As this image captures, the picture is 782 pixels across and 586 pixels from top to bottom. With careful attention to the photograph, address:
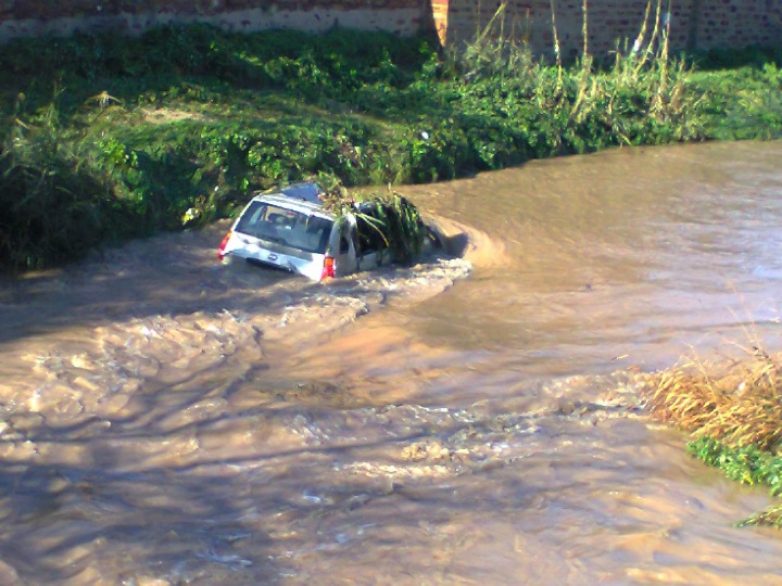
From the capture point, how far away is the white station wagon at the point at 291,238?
45.5 feet

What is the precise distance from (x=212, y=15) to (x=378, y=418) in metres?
14.5

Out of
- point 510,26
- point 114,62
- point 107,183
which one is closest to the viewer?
point 107,183

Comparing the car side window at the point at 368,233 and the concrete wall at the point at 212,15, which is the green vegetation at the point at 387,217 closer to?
the car side window at the point at 368,233

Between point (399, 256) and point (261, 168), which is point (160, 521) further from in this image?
point (261, 168)

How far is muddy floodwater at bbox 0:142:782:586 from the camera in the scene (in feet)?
24.7

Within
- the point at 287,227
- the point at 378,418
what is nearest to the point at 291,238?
the point at 287,227

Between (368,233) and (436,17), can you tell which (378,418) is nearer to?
(368,233)

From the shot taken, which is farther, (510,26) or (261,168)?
(510,26)

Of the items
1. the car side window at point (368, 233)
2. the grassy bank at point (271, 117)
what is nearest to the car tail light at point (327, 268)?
the car side window at point (368, 233)

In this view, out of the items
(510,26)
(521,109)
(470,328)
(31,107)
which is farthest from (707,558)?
(510,26)

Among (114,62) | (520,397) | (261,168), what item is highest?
(114,62)

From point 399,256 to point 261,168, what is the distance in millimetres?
3664

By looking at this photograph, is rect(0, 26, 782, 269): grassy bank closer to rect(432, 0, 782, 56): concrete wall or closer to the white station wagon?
rect(432, 0, 782, 56): concrete wall

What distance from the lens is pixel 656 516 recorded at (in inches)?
331
